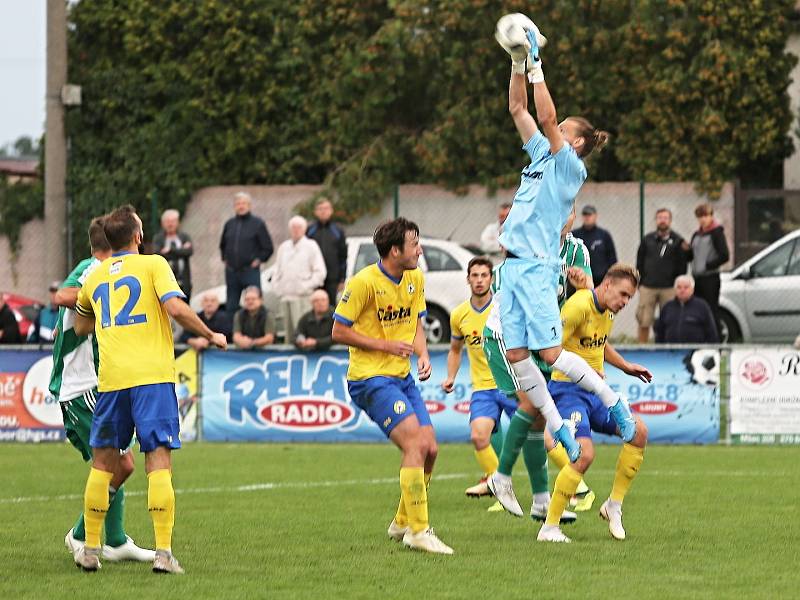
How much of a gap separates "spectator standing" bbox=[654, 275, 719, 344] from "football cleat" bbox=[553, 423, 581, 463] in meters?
9.77

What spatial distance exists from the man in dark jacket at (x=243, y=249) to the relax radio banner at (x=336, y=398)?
6.92ft

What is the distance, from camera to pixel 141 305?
317 inches

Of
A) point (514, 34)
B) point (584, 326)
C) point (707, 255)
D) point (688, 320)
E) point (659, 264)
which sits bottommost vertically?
point (688, 320)

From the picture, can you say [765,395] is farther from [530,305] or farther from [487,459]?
A: [530,305]

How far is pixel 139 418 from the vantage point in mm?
7988

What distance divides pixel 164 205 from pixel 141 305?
20619mm

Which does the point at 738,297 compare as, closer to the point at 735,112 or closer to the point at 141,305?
the point at 735,112

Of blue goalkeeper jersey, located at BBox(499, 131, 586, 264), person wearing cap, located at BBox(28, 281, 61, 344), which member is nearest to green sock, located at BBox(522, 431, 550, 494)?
blue goalkeeper jersey, located at BBox(499, 131, 586, 264)

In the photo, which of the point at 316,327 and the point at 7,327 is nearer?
the point at 316,327

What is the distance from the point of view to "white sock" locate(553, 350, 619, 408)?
8.89 metres

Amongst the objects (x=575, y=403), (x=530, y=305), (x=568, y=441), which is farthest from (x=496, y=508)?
(x=530, y=305)

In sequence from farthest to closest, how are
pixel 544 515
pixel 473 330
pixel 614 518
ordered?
1. pixel 473 330
2. pixel 544 515
3. pixel 614 518

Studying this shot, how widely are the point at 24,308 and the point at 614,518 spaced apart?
18.1 metres

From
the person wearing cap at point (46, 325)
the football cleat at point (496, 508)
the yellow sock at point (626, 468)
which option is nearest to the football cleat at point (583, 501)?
the football cleat at point (496, 508)
